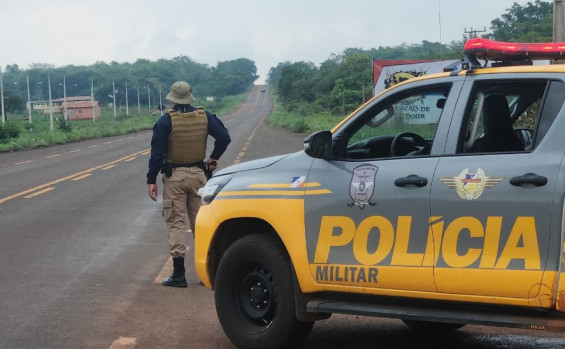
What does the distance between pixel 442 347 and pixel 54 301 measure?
340 centimetres

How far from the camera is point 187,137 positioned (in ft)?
28.9

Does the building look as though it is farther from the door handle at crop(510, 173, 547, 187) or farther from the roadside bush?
the door handle at crop(510, 173, 547, 187)

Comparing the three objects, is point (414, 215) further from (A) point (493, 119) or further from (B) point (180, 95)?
(B) point (180, 95)

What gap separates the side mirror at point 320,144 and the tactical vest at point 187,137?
3055 mm

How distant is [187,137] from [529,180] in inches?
176

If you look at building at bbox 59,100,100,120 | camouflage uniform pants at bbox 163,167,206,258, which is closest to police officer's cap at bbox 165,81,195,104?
camouflage uniform pants at bbox 163,167,206,258

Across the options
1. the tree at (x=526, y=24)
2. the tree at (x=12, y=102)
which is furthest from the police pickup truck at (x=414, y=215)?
the tree at (x=12, y=102)

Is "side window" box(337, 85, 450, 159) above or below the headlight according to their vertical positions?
above

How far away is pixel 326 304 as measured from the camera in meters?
5.76

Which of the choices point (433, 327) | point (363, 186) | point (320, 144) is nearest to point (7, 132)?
point (433, 327)

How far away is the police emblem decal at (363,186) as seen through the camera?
5.59 meters

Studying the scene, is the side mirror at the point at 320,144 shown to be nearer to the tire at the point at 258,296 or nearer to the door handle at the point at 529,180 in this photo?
the tire at the point at 258,296

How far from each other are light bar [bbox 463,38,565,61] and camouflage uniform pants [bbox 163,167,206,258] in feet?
12.9

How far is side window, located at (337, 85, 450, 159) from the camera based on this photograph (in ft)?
19.1
